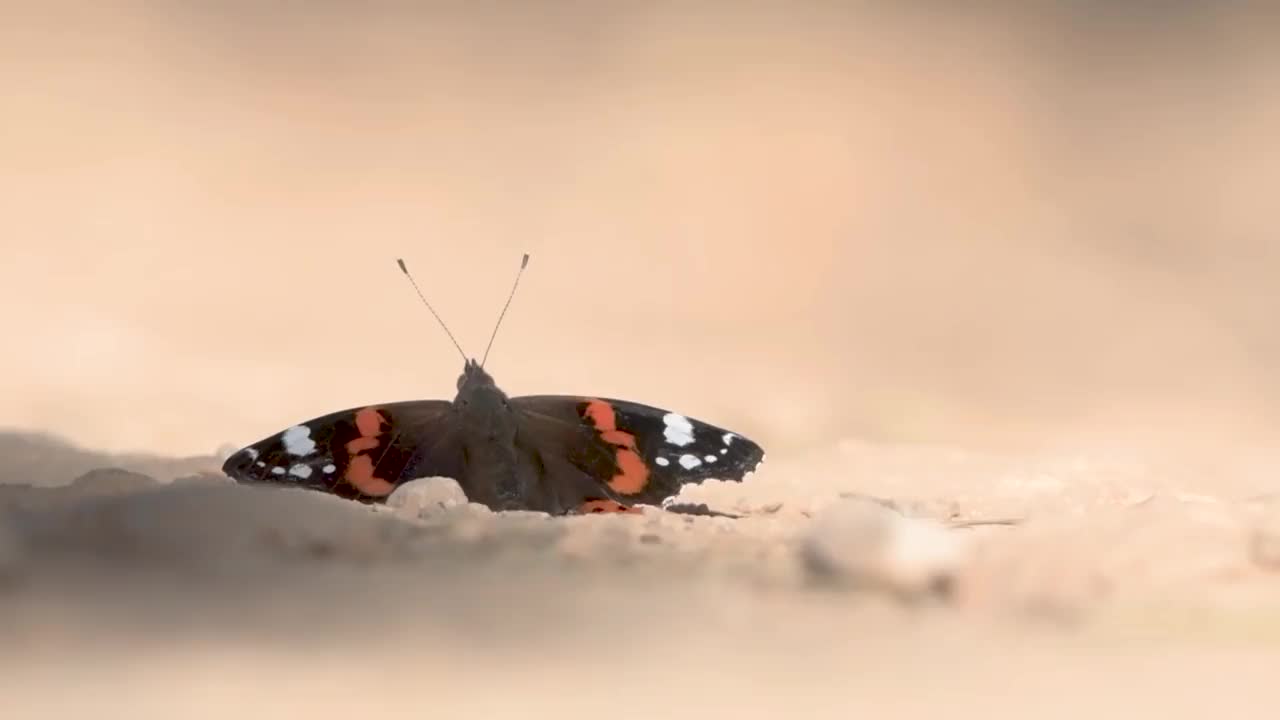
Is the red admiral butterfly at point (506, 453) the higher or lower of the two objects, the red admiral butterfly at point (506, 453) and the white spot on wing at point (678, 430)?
the lower

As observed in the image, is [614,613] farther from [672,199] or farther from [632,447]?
[672,199]

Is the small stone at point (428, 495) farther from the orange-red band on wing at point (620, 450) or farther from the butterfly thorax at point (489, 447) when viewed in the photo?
the orange-red band on wing at point (620, 450)

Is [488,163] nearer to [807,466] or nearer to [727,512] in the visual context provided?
[807,466]

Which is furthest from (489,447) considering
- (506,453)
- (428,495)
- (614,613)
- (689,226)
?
(689,226)

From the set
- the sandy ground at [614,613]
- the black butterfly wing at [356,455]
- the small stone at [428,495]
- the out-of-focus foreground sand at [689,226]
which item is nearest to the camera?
the sandy ground at [614,613]

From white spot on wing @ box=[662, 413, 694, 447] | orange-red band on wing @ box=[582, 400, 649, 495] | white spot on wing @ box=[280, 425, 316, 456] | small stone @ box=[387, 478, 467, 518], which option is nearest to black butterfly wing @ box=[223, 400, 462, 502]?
white spot on wing @ box=[280, 425, 316, 456]

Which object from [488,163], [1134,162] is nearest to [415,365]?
[488,163]

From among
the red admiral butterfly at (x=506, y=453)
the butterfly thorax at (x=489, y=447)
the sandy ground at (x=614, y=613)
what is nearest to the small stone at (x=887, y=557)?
the sandy ground at (x=614, y=613)
